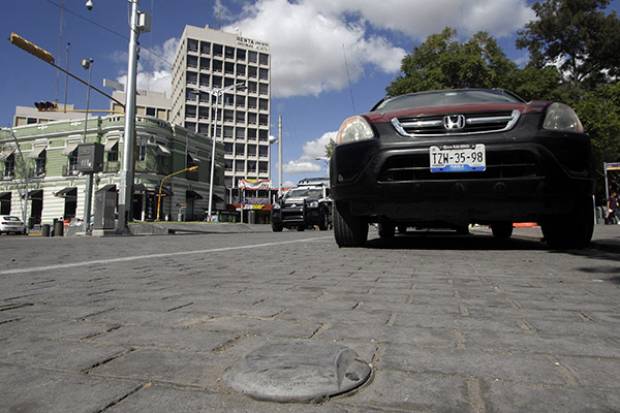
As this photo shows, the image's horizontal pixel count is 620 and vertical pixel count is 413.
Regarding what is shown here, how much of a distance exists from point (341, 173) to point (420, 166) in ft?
2.66

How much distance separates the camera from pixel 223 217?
41750mm

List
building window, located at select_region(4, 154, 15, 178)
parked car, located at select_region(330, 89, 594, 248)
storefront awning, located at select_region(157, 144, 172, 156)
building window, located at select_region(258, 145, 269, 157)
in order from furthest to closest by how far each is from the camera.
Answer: building window, located at select_region(258, 145, 269, 157)
building window, located at select_region(4, 154, 15, 178)
storefront awning, located at select_region(157, 144, 172, 156)
parked car, located at select_region(330, 89, 594, 248)

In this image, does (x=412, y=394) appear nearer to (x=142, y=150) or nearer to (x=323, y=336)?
(x=323, y=336)

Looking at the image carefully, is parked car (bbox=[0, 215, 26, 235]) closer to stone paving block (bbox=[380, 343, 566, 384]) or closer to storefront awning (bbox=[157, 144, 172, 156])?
storefront awning (bbox=[157, 144, 172, 156])

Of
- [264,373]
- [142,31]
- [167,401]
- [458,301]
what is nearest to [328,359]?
[264,373]

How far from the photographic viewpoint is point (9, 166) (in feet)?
131

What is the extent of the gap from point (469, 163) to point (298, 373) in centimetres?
330

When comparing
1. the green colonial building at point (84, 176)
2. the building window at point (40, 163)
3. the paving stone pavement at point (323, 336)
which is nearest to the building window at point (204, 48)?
the green colonial building at point (84, 176)

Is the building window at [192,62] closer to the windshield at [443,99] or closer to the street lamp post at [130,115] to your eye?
the street lamp post at [130,115]

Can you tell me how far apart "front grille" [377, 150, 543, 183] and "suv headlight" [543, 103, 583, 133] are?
368 millimetres

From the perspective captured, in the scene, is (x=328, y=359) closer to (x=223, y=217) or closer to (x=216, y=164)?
(x=223, y=217)

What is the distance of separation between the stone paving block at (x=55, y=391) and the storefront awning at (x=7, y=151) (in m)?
46.9

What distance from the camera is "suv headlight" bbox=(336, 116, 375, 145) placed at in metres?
4.24

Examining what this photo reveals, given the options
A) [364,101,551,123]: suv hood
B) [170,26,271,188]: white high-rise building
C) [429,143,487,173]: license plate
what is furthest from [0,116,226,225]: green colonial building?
[429,143,487,173]: license plate
